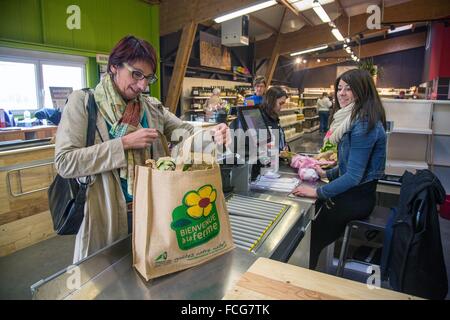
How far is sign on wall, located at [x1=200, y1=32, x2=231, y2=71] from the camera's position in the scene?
998cm

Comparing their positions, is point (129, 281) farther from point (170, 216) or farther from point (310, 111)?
point (310, 111)

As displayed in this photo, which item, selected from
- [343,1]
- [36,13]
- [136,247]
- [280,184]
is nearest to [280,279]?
[136,247]

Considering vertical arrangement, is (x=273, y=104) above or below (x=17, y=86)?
below

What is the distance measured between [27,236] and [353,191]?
10.8 ft

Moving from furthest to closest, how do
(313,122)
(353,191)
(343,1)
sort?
1. (313,122)
2. (343,1)
3. (353,191)

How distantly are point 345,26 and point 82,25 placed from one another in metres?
8.17

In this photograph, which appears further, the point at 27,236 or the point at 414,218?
the point at 27,236

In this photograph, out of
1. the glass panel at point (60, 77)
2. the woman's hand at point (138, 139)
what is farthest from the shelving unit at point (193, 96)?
the woman's hand at point (138, 139)

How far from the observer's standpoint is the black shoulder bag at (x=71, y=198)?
125 cm

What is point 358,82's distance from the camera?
6.52 ft

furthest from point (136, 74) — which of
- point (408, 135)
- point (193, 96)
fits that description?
point (193, 96)

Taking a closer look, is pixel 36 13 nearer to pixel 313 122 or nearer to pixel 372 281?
pixel 372 281

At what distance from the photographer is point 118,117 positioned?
1.30 m
